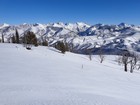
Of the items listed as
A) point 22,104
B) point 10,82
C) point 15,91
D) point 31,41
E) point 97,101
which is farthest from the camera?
point 31,41

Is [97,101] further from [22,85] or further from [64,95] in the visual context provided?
[22,85]

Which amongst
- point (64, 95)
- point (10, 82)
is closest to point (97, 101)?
point (64, 95)

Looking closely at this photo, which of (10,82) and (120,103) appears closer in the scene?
(120,103)

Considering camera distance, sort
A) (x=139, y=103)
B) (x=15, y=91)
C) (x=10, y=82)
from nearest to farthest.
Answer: (x=139, y=103) → (x=15, y=91) → (x=10, y=82)

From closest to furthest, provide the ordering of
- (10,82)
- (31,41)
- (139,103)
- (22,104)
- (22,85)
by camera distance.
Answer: (22,104) → (139,103) → (22,85) → (10,82) → (31,41)

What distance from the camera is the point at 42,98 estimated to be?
792 inches

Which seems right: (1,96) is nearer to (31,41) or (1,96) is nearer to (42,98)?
(42,98)

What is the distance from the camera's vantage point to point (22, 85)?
85.9ft

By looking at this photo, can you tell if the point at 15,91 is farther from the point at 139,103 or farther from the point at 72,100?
the point at 139,103

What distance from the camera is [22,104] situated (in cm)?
1831

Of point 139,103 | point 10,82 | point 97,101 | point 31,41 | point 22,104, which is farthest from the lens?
point 31,41

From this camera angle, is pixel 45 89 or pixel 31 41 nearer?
pixel 45 89

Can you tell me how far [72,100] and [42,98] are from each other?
2662mm

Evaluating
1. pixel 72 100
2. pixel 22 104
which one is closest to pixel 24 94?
pixel 22 104
